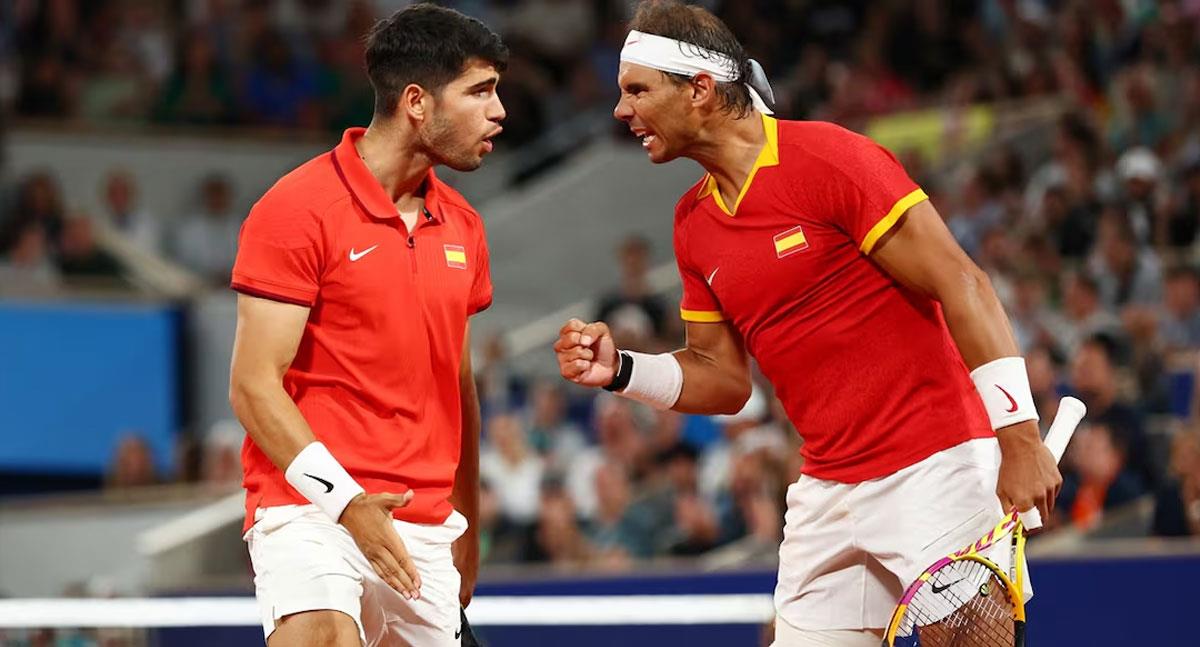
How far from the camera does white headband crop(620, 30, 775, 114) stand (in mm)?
4781

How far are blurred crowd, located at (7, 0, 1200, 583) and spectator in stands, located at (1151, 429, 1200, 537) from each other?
1 centimetres

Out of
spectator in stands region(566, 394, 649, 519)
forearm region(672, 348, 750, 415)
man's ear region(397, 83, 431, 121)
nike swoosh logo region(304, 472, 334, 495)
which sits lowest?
spectator in stands region(566, 394, 649, 519)

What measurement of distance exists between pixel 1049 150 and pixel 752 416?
4200mm

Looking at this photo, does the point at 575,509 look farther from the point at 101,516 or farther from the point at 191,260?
the point at 191,260

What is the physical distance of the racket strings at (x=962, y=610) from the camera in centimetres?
438

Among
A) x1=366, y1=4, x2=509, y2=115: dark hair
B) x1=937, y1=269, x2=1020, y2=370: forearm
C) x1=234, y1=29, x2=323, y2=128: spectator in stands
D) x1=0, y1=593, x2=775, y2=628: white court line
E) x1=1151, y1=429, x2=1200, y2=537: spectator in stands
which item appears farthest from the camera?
x1=234, y1=29, x2=323, y2=128: spectator in stands

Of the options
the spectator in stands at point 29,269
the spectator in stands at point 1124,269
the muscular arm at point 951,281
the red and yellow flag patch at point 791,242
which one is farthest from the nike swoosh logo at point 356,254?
the spectator in stands at point 29,269

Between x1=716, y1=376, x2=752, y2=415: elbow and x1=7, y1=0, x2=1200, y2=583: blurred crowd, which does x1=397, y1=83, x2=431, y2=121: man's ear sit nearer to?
x1=716, y1=376, x2=752, y2=415: elbow

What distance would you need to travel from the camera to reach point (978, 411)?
468 centimetres

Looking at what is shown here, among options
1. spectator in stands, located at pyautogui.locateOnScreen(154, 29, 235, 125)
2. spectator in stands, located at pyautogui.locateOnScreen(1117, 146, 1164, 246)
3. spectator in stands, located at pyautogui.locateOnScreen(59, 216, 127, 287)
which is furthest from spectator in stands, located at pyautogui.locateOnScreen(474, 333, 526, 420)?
spectator in stands, located at pyautogui.locateOnScreen(154, 29, 235, 125)

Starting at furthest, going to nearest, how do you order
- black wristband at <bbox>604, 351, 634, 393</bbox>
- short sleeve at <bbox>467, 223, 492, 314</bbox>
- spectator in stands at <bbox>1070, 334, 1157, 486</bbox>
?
spectator in stands at <bbox>1070, 334, 1157, 486</bbox>
black wristband at <bbox>604, 351, 634, 393</bbox>
short sleeve at <bbox>467, 223, 492, 314</bbox>

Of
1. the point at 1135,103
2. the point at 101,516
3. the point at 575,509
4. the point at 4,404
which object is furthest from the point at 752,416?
the point at 4,404

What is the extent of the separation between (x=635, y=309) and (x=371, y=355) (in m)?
7.36

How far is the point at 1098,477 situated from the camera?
8414 millimetres
